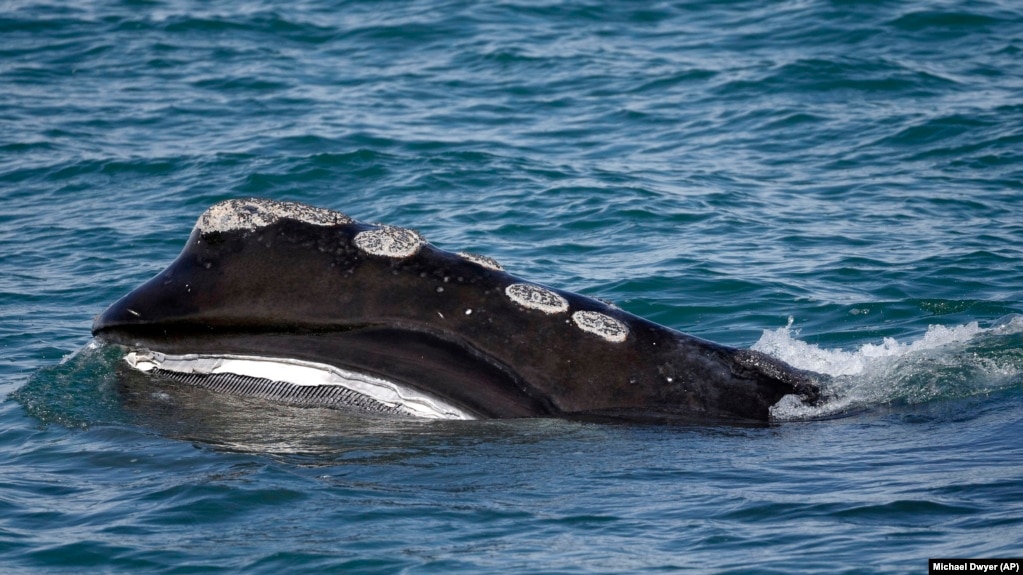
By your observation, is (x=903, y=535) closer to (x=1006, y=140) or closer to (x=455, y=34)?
(x=1006, y=140)

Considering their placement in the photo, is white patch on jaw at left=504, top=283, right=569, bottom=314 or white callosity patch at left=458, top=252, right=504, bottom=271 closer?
white patch on jaw at left=504, top=283, right=569, bottom=314

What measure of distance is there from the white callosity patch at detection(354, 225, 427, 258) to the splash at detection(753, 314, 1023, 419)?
2190mm

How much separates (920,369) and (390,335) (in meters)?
3.44

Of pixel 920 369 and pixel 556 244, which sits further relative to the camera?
pixel 556 244

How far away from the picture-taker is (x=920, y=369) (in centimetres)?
828

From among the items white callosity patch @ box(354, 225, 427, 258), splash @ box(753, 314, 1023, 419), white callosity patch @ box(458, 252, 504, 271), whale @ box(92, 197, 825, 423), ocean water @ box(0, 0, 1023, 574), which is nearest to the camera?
ocean water @ box(0, 0, 1023, 574)

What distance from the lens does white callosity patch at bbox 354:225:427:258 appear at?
7086 mm

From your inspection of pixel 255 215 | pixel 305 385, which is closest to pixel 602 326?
pixel 305 385

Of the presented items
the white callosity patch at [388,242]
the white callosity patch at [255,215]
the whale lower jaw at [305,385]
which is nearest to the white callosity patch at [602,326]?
the whale lower jaw at [305,385]

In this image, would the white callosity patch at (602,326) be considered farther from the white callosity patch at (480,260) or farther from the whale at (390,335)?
the white callosity patch at (480,260)

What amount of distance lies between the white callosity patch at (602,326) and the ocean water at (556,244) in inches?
19.7

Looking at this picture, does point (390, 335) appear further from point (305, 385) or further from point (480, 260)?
point (480, 260)

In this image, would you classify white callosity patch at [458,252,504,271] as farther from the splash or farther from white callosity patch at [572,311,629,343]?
the splash

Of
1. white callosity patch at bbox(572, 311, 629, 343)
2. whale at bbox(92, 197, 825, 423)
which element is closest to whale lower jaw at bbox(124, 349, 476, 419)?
whale at bbox(92, 197, 825, 423)
